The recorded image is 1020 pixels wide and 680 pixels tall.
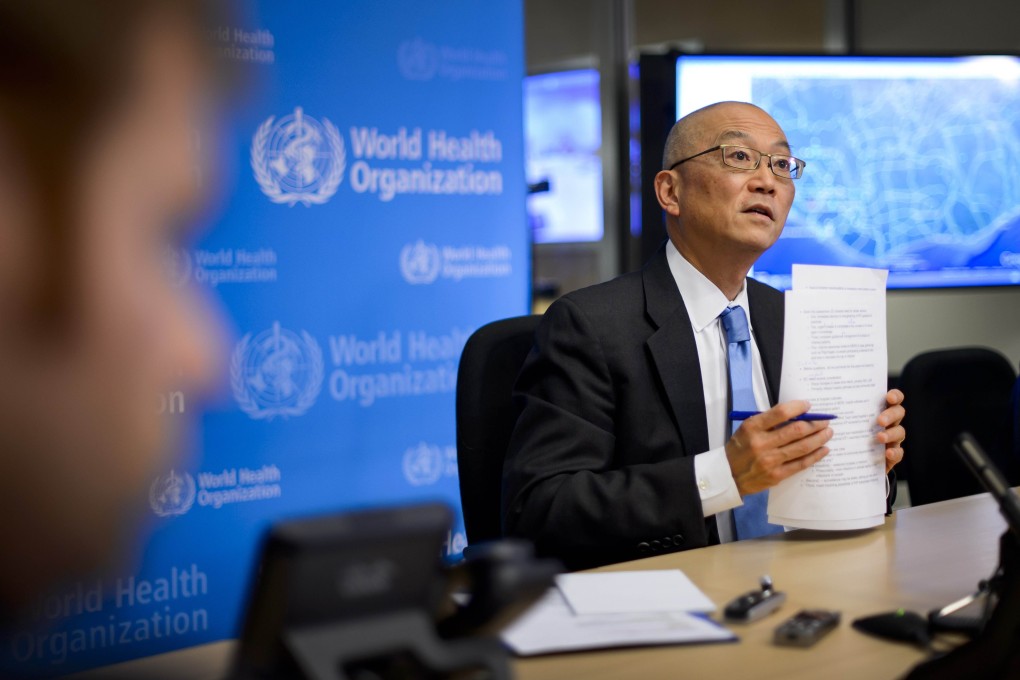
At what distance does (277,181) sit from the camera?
10.5ft

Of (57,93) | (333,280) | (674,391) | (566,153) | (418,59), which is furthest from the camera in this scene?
(566,153)

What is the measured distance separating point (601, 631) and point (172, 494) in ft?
6.72

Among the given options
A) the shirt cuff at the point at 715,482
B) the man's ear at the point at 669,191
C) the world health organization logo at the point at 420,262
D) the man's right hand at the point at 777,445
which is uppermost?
the man's ear at the point at 669,191

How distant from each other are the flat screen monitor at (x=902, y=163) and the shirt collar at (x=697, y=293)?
1846mm

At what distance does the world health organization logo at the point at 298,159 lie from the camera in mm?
3182

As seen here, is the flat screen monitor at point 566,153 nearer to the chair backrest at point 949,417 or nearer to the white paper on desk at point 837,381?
the chair backrest at point 949,417

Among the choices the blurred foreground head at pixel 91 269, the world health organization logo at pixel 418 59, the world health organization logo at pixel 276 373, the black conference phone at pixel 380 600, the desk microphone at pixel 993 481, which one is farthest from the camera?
the world health organization logo at pixel 418 59

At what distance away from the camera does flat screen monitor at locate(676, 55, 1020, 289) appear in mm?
3988

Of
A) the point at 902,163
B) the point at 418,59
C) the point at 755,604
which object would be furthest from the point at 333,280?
the point at 902,163

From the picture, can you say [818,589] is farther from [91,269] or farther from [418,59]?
[418,59]

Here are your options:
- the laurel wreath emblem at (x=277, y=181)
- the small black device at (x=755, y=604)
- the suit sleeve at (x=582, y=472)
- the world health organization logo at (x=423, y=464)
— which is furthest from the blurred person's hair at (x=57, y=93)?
the small black device at (x=755, y=604)

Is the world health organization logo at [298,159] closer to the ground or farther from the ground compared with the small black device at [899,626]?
farther from the ground

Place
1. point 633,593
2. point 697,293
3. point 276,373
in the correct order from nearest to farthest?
point 633,593 < point 697,293 < point 276,373

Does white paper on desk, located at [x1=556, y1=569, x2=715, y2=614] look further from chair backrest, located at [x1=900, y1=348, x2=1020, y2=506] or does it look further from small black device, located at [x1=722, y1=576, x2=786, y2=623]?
chair backrest, located at [x1=900, y1=348, x2=1020, y2=506]
